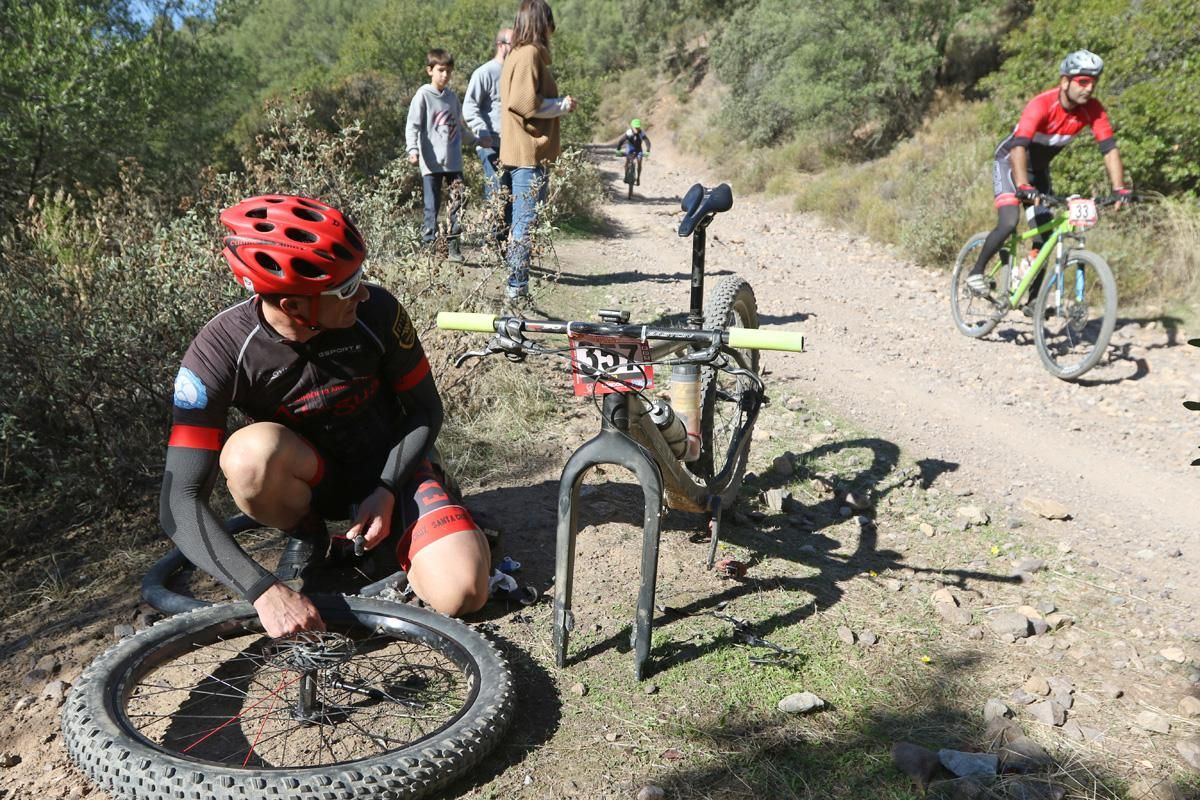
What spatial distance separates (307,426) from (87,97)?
5973 millimetres

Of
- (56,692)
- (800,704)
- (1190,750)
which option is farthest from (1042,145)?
(56,692)

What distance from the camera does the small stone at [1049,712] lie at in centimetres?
259

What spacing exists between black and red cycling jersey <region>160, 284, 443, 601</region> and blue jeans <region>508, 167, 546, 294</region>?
2.38 meters

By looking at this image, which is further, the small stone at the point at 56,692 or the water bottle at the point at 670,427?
the water bottle at the point at 670,427

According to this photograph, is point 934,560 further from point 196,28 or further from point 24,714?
point 196,28

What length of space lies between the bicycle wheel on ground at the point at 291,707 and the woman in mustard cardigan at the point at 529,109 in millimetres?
3776

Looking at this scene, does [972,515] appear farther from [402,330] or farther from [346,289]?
[346,289]

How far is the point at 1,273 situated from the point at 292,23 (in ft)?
162

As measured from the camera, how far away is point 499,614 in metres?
3.16

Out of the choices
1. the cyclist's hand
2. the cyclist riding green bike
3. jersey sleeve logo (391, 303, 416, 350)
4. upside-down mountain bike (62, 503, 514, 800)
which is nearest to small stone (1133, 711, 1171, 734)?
upside-down mountain bike (62, 503, 514, 800)

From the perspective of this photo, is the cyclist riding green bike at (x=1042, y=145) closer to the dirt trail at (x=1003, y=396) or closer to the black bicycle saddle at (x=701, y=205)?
the dirt trail at (x=1003, y=396)

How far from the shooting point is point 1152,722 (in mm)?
2605

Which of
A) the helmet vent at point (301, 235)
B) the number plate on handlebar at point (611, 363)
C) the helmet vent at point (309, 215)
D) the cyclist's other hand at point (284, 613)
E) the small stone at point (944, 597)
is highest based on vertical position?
the helmet vent at point (309, 215)

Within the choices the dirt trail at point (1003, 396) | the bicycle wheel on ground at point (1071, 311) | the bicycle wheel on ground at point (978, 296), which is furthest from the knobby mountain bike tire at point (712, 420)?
the bicycle wheel on ground at point (978, 296)
